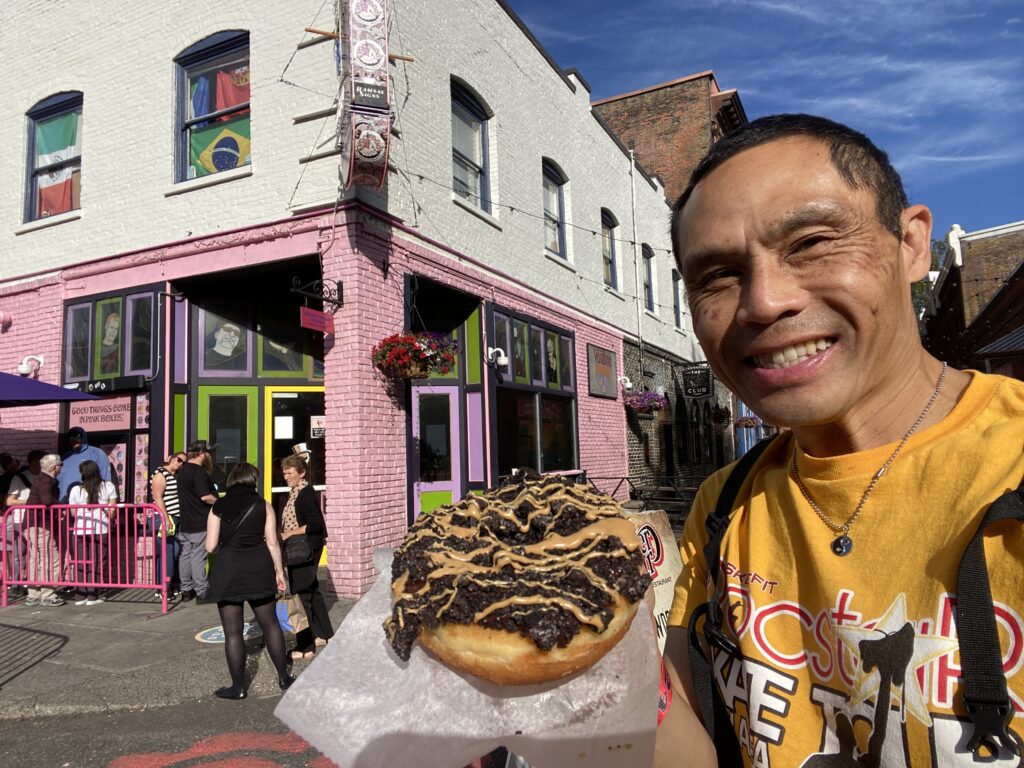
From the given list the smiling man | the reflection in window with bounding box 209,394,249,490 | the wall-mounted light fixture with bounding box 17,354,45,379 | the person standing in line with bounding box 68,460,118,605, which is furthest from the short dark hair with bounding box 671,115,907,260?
the wall-mounted light fixture with bounding box 17,354,45,379

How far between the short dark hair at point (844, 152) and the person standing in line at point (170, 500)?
8.24 meters

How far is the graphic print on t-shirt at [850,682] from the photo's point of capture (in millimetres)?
1133

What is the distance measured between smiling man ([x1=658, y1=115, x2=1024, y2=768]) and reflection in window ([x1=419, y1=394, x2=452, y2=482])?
8089mm

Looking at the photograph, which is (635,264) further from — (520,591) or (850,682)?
(850,682)

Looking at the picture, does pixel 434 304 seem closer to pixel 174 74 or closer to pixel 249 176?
pixel 249 176

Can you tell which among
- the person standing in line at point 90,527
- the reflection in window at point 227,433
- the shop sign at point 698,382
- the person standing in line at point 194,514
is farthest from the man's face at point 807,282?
the shop sign at point 698,382

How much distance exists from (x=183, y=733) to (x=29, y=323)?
861cm

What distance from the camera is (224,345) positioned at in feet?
29.6

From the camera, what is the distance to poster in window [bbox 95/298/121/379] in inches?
353

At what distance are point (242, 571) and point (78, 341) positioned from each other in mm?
6547

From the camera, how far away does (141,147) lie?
9.11 m

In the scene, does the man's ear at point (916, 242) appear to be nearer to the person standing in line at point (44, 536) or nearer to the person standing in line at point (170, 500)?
the person standing in line at point (170, 500)

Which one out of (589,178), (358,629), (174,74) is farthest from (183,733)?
(589,178)

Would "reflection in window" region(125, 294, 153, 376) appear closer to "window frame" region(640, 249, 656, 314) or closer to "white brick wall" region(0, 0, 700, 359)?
"white brick wall" region(0, 0, 700, 359)
